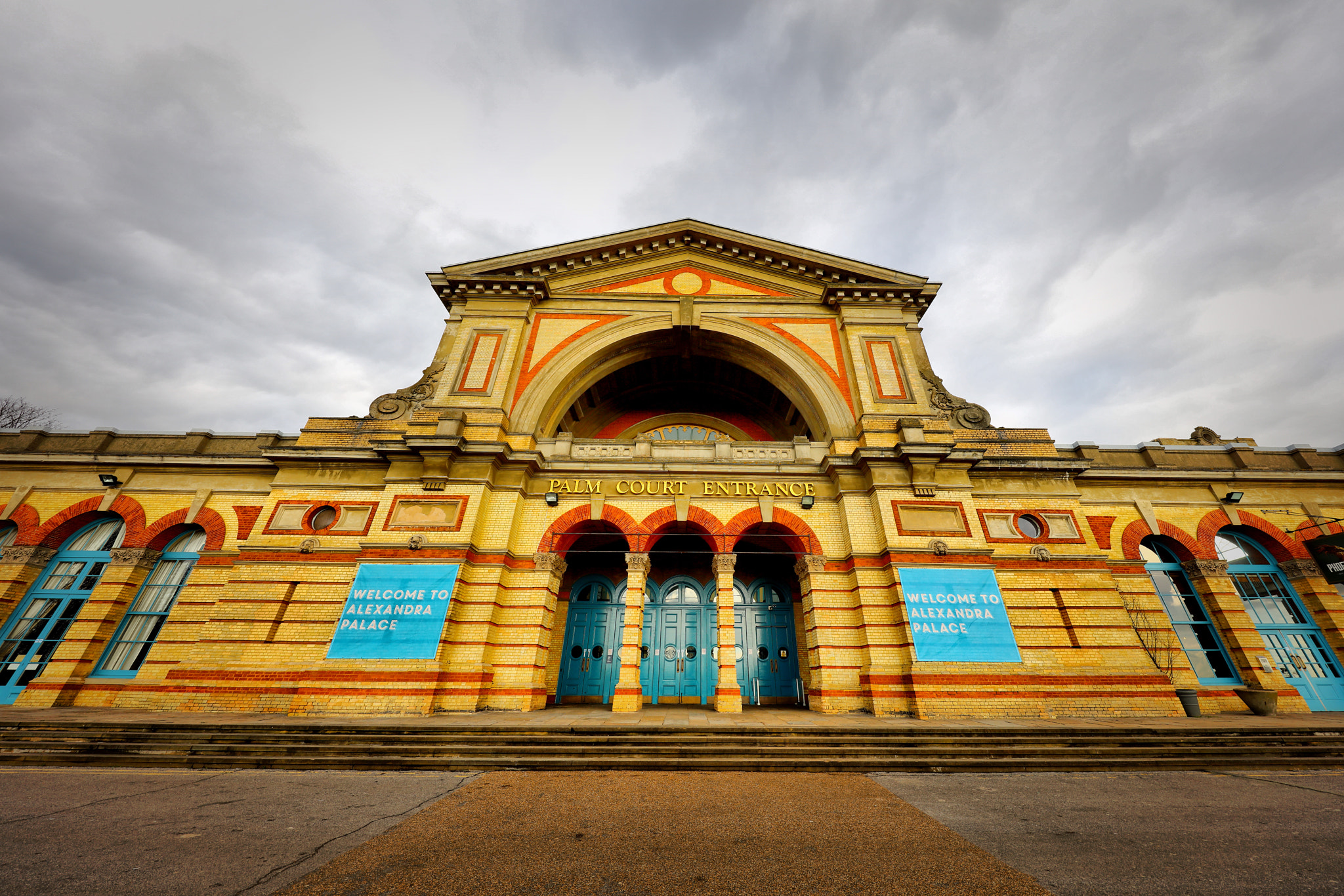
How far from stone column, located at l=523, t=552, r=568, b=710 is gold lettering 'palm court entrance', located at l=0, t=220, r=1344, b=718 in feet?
0.37

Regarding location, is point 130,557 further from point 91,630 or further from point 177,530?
point 91,630

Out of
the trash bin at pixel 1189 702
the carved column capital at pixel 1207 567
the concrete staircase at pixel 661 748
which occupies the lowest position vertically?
the concrete staircase at pixel 661 748

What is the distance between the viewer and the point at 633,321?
57.6 ft

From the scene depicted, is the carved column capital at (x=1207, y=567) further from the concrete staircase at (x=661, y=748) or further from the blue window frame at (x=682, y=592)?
the blue window frame at (x=682, y=592)

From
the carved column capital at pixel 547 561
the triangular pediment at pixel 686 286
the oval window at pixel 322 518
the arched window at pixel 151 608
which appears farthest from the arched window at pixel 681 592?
the arched window at pixel 151 608

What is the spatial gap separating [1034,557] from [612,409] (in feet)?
49.4

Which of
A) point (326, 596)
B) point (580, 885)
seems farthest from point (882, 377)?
point (326, 596)

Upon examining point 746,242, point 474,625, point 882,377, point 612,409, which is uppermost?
point 746,242

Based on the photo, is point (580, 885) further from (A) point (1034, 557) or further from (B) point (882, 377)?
(B) point (882, 377)

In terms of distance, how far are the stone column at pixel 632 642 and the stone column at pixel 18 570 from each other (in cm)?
1749

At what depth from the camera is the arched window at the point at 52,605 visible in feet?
43.9

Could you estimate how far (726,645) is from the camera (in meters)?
13.0

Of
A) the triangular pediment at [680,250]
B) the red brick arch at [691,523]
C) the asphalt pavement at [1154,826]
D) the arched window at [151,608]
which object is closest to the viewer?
the asphalt pavement at [1154,826]

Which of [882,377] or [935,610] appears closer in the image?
[935,610]
